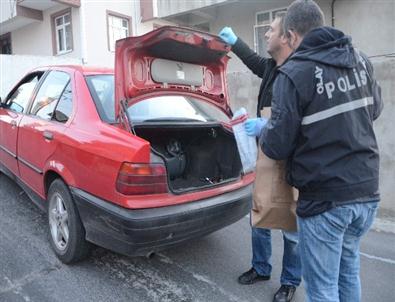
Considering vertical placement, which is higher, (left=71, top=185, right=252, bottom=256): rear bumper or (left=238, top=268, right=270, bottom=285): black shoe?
(left=71, top=185, right=252, bottom=256): rear bumper

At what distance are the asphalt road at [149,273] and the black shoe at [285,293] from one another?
85 mm

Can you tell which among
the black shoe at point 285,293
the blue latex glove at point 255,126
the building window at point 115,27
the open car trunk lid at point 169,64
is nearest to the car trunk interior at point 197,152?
the open car trunk lid at point 169,64

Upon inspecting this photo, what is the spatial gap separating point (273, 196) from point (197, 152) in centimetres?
171

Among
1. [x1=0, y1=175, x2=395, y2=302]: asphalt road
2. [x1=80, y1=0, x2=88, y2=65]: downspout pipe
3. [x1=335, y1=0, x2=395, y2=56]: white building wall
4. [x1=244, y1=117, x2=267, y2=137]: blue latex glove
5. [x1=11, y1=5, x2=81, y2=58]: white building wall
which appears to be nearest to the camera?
[x1=244, y1=117, x2=267, y2=137]: blue latex glove

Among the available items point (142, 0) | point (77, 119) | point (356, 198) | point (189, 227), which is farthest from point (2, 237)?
point (142, 0)

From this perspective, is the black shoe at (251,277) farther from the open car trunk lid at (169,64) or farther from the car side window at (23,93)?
the car side window at (23,93)

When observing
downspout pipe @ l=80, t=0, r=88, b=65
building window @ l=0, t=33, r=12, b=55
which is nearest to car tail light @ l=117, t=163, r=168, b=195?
downspout pipe @ l=80, t=0, r=88, b=65

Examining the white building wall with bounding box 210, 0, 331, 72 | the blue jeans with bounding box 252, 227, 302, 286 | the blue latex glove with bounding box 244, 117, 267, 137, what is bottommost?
the blue jeans with bounding box 252, 227, 302, 286

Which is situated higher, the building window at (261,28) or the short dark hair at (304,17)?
the building window at (261,28)

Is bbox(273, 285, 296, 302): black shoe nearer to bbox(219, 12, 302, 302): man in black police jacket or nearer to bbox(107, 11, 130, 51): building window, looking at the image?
bbox(219, 12, 302, 302): man in black police jacket

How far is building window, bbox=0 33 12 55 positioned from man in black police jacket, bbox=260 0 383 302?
19460 mm

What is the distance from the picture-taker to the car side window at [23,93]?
14.0 ft

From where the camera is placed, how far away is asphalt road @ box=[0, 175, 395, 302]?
2.96 metres

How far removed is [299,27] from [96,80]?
199cm
